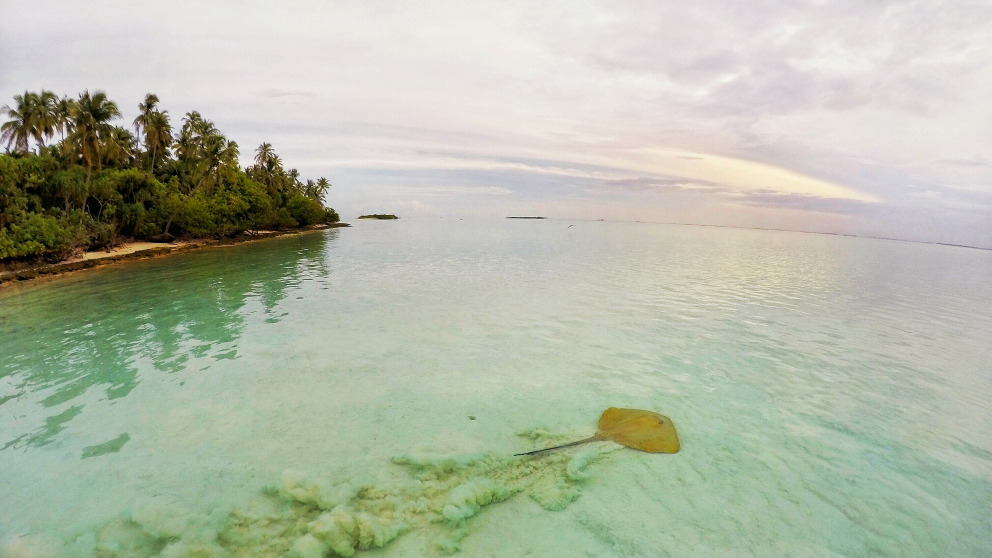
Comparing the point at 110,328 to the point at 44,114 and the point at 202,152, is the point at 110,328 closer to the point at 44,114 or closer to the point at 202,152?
the point at 44,114

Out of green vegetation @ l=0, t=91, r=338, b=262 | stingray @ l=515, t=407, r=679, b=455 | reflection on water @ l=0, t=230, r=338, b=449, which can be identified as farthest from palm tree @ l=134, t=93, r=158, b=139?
stingray @ l=515, t=407, r=679, b=455

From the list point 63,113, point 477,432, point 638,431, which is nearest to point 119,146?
point 63,113

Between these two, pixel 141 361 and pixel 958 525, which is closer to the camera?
pixel 958 525

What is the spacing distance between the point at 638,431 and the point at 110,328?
20.7 m

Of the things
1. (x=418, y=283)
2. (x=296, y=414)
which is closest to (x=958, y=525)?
(x=296, y=414)

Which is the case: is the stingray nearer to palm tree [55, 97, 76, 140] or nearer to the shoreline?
the shoreline

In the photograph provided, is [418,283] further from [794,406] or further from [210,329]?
[794,406]

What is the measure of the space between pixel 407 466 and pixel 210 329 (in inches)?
533

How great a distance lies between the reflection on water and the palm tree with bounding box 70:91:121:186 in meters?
18.3

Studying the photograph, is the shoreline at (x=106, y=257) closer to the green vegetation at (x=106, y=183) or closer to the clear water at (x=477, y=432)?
the green vegetation at (x=106, y=183)

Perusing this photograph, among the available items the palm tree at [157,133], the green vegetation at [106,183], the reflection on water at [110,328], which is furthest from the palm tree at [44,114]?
the reflection on water at [110,328]

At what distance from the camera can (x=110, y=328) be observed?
55.3 ft

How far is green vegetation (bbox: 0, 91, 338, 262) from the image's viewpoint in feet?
105

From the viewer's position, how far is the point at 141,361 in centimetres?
1318
